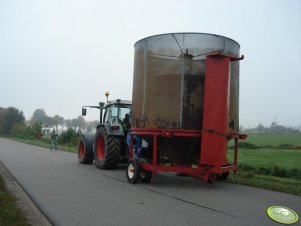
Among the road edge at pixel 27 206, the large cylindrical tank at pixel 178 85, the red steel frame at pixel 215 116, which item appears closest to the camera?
the road edge at pixel 27 206

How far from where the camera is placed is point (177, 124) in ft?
31.0

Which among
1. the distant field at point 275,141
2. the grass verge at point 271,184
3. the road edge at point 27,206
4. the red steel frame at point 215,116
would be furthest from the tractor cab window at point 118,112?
the distant field at point 275,141

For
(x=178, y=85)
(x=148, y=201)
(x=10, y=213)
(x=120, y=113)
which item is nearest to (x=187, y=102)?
(x=178, y=85)

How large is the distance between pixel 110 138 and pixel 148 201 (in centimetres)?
589

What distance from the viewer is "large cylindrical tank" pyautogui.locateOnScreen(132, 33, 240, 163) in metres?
9.45

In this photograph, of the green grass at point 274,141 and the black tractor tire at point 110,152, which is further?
the green grass at point 274,141

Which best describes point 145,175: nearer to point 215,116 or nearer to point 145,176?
point 145,176

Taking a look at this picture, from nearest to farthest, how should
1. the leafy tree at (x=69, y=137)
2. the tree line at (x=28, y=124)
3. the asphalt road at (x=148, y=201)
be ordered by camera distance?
the asphalt road at (x=148, y=201) → the leafy tree at (x=69, y=137) → the tree line at (x=28, y=124)

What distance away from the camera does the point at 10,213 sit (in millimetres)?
6082

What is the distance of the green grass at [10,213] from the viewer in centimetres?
560

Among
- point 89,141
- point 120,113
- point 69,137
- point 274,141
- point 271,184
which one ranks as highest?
point 120,113

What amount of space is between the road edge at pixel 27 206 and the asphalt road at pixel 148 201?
136mm

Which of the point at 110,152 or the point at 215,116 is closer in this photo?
the point at 215,116

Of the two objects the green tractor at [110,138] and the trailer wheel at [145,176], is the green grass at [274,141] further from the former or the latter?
the trailer wheel at [145,176]
